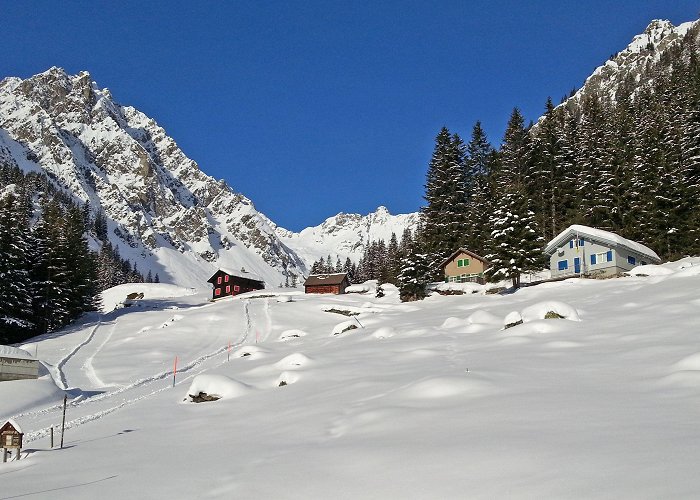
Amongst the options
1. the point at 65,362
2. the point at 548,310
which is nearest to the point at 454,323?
the point at 548,310

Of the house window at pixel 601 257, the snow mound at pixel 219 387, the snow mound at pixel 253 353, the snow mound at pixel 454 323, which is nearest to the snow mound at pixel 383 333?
the snow mound at pixel 454 323

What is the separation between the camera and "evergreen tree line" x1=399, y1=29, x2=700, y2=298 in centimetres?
5066

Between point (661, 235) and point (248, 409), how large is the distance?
51631mm

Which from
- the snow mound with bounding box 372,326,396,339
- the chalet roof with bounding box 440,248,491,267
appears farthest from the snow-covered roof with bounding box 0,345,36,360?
the chalet roof with bounding box 440,248,491,267

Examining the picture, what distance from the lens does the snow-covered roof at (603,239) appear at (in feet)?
163

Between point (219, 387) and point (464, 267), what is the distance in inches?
1860

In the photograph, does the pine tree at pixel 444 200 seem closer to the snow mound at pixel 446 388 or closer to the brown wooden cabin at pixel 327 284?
the brown wooden cabin at pixel 327 284

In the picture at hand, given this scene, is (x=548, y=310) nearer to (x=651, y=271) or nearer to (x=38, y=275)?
(x=651, y=271)

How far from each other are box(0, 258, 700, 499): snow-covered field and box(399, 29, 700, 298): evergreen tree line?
25.0 meters

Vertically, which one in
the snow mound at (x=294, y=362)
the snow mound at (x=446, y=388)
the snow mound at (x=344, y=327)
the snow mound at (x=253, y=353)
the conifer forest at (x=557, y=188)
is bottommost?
the snow mound at (x=253, y=353)

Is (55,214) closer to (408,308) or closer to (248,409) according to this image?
(408,308)

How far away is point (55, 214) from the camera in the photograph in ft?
209

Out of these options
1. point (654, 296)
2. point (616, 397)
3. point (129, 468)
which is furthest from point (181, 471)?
point (654, 296)

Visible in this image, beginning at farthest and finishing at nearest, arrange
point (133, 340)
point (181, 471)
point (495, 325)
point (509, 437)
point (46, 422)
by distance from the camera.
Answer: point (133, 340) → point (495, 325) → point (46, 422) → point (181, 471) → point (509, 437)
